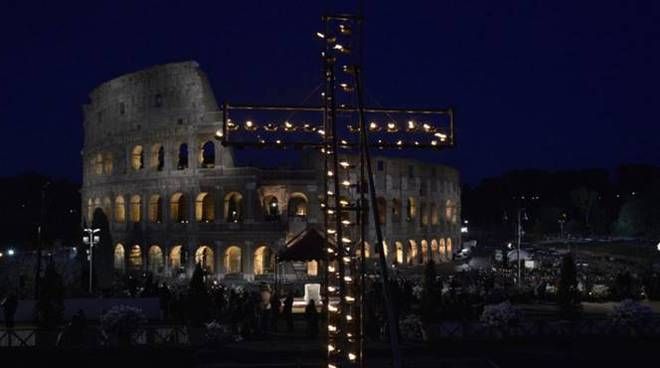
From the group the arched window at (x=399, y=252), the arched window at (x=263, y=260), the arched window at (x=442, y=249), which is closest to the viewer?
the arched window at (x=263, y=260)

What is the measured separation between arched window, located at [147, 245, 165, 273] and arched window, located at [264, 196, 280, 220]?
309 inches

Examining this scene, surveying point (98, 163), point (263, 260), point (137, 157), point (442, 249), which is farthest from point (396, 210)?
point (98, 163)

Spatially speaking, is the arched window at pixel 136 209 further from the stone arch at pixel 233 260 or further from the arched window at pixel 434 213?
the arched window at pixel 434 213

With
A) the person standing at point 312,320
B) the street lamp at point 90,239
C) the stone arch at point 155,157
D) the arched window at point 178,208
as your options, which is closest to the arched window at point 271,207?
the arched window at point 178,208

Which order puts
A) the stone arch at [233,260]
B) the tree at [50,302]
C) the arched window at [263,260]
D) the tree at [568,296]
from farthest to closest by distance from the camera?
the stone arch at [233,260] → the arched window at [263,260] → the tree at [568,296] → the tree at [50,302]

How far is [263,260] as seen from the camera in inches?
1983

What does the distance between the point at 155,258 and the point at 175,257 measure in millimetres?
2682

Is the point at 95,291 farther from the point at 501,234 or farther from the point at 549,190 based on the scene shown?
the point at 549,190

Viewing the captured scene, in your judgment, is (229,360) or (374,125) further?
(374,125)

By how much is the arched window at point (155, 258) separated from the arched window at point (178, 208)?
8.06 ft

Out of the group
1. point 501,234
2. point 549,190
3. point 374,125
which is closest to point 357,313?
point 374,125

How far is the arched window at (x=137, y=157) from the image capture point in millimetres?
53028

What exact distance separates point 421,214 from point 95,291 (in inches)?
1325

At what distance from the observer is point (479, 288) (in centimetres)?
3192
